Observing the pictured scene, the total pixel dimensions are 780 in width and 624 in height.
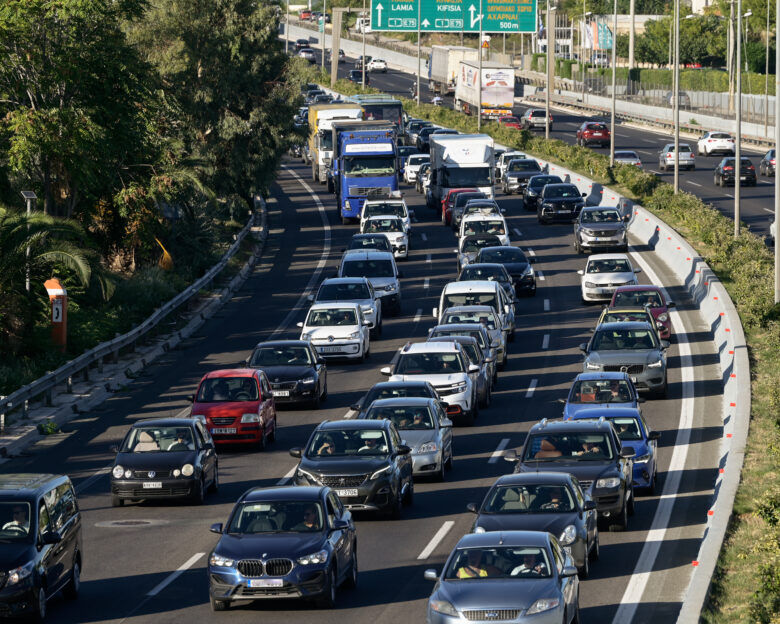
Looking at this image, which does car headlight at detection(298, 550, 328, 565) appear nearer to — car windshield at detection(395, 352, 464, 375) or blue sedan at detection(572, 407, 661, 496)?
blue sedan at detection(572, 407, 661, 496)

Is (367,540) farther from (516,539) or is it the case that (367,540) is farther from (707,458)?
(707,458)

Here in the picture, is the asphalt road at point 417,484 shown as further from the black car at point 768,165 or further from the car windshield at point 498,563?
the black car at point 768,165

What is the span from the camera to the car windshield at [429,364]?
29828 millimetres

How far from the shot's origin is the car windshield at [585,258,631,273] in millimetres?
43406

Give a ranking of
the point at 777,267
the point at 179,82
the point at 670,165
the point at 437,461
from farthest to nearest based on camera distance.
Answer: the point at 670,165 < the point at 179,82 < the point at 777,267 < the point at 437,461

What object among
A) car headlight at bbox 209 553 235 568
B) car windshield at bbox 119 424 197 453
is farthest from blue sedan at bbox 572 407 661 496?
car headlight at bbox 209 553 235 568

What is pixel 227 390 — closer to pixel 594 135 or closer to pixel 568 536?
pixel 568 536

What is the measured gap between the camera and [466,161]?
62.1 metres

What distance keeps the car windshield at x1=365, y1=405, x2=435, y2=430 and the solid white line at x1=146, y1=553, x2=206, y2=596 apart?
5.75 meters

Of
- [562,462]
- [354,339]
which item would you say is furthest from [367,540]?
[354,339]

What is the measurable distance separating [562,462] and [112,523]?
23.2ft

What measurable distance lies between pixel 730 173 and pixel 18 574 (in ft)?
195

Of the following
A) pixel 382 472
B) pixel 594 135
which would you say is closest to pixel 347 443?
pixel 382 472

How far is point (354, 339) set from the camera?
121 ft
